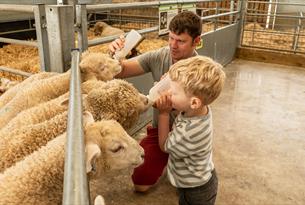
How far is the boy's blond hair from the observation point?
5.54 ft

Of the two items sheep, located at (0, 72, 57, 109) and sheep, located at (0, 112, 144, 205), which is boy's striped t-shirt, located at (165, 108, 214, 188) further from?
sheep, located at (0, 72, 57, 109)

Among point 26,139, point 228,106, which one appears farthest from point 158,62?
point 228,106

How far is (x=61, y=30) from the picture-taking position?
215 centimetres

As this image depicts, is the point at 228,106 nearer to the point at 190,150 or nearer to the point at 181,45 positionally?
the point at 181,45

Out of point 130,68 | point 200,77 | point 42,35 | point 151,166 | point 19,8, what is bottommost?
point 151,166

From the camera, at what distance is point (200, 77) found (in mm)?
1687

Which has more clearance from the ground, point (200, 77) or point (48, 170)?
point (200, 77)

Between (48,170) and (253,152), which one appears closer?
(48,170)

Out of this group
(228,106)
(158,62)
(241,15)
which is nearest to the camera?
(158,62)

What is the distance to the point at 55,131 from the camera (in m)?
1.69

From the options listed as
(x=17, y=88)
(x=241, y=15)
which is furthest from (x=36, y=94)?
(x=241, y=15)

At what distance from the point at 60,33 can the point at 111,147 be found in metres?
1.00

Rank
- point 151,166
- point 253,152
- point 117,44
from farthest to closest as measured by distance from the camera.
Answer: point 253,152, point 151,166, point 117,44

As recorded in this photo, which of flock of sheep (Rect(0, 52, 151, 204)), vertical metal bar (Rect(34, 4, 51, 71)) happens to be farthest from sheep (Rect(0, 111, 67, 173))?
vertical metal bar (Rect(34, 4, 51, 71))
